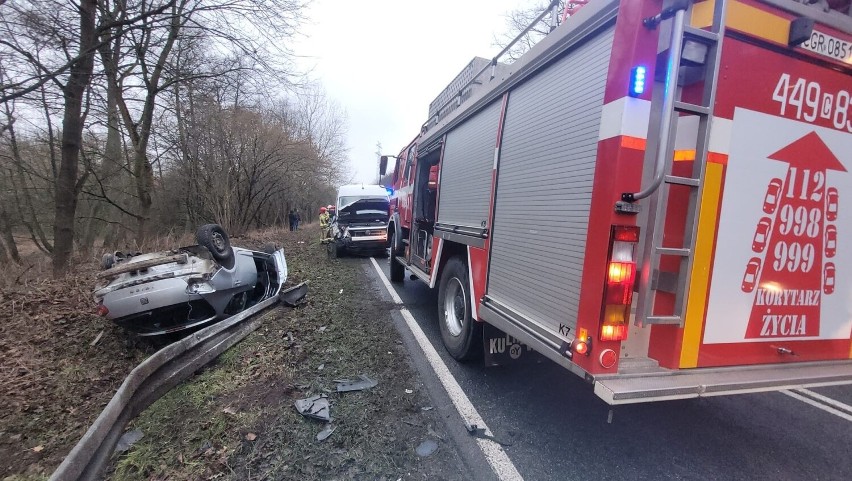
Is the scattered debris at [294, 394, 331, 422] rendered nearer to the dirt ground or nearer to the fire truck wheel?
the dirt ground

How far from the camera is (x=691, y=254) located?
2.07m

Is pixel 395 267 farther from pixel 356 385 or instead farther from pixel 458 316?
pixel 356 385

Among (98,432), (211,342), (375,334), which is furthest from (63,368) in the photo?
(375,334)

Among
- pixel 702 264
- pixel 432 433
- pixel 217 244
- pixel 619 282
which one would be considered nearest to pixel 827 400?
pixel 702 264

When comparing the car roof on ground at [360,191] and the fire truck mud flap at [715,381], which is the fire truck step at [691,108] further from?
the car roof on ground at [360,191]

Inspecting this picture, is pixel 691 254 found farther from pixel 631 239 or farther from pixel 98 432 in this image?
pixel 98 432

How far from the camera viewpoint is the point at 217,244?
17.5ft

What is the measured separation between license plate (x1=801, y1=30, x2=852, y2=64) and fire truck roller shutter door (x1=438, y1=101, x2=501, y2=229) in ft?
6.67

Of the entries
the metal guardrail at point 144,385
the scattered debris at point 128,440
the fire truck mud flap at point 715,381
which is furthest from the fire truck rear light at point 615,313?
the scattered debris at point 128,440

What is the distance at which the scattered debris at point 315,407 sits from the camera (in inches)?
119

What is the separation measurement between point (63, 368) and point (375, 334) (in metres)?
3.45

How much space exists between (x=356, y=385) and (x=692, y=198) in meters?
3.04

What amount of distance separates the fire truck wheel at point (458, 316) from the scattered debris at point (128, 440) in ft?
9.18

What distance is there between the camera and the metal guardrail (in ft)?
7.54
